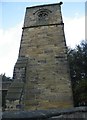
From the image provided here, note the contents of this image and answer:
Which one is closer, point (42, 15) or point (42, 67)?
point (42, 67)

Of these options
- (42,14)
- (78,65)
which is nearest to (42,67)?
(42,14)

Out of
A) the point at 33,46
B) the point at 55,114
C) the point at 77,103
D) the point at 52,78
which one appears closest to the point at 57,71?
the point at 52,78

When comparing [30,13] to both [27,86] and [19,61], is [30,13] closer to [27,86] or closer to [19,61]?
[19,61]

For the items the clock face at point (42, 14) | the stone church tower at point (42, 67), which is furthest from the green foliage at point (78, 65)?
the clock face at point (42, 14)

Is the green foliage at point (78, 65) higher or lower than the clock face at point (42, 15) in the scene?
lower

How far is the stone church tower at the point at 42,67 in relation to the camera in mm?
9586

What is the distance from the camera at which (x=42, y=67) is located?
10.8 metres

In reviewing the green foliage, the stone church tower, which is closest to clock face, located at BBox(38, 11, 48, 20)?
the stone church tower

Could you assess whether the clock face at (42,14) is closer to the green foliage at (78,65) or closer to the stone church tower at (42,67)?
the stone church tower at (42,67)

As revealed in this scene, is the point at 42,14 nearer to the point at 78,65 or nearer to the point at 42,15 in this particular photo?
the point at 42,15

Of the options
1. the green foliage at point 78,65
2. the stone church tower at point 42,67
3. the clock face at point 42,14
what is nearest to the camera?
the stone church tower at point 42,67

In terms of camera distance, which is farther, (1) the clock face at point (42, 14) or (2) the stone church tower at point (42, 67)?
(1) the clock face at point (42, 14)

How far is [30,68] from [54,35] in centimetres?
258

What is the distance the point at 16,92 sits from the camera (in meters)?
8.61
